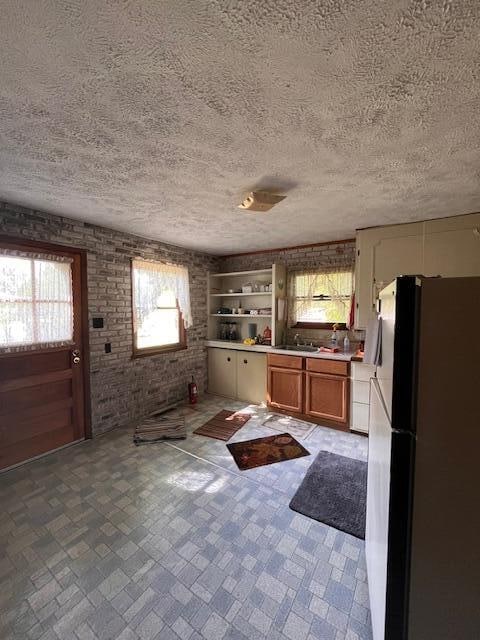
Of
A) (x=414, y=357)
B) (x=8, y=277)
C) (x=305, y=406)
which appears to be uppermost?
(x=8, y=277)

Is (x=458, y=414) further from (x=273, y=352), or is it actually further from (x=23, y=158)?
(x=273, y=352)

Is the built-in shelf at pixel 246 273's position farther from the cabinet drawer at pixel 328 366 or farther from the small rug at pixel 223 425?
the small rug at pixel 223 425

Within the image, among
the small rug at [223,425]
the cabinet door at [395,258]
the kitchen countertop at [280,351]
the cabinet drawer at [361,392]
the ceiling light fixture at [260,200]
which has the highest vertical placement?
the ceiling light fixture at [260,200]

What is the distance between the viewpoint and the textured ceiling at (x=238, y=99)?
0.83 m

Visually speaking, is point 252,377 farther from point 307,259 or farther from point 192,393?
point 307,259

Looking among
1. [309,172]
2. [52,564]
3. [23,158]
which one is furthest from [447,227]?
[52,564]

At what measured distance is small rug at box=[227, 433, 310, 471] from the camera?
2.60 metres

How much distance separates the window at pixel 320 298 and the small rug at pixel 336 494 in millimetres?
1921

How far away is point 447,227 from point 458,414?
279cm

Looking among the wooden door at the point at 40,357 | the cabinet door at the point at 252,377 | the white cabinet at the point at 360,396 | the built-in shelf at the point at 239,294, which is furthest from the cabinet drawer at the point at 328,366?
the wooden door at the point at 40,357

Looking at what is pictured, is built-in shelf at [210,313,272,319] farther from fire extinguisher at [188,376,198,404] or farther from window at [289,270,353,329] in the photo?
fire extinguisher at [188,376,198,404]

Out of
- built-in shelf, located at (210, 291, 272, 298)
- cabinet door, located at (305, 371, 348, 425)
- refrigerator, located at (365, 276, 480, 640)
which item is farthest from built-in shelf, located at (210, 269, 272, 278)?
refrigerator, located at (365, 276, 480, 640)

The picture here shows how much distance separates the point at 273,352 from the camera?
3.78 metres

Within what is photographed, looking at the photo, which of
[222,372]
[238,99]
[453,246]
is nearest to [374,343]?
[238,99]
